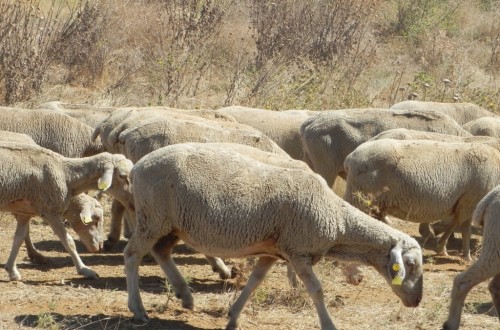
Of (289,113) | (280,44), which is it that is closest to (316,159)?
(289,113)

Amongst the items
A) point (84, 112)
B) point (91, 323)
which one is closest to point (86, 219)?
point (91, 323)

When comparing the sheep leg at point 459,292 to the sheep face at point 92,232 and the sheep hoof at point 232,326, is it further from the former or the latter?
the sheep face at point 92,232

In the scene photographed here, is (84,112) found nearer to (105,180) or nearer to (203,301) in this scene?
(105,180)

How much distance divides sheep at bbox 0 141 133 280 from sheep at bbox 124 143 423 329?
5.03 feet

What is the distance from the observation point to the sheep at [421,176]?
11.4 meters

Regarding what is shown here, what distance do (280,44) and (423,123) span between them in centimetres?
699

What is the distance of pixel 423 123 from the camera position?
44.7 ft

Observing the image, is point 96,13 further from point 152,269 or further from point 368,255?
point 368,255

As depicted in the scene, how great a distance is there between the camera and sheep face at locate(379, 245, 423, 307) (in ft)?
27.4

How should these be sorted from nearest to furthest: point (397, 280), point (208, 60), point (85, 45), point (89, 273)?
point (397, 280), point (89, 273), point (85, 45), point (208, 60)

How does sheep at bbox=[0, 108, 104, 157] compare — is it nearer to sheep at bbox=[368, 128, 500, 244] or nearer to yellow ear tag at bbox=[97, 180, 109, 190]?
yellow ear tag at bbox=[97, 180, 109, 190]

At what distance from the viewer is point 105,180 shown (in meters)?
10.2

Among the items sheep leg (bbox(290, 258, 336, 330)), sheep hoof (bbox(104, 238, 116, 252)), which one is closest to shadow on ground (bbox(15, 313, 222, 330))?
sheep leg (bbox(290, 258, 336, 330))

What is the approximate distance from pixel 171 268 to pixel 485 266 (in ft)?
9.06
